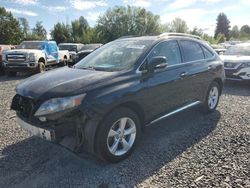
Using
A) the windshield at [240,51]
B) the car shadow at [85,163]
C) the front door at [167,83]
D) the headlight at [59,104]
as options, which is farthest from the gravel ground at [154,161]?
the windshield at [240,51]

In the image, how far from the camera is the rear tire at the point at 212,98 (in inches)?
231

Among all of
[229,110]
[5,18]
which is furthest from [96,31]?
[229,110]

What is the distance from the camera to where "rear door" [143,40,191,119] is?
4.27 m

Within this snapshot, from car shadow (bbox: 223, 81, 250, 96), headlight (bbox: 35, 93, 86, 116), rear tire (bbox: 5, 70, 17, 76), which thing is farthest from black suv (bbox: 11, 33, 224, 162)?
rear tire (bbox: 5, 70, 17, 76)

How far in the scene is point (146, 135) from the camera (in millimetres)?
4883

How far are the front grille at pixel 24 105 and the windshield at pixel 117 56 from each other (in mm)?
1171

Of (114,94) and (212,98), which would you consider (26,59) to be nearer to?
(212,98)

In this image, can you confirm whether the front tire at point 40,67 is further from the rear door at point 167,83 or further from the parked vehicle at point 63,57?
the rear door at point 167,83

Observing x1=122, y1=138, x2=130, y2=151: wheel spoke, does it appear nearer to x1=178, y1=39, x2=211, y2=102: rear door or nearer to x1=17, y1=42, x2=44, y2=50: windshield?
x1=178, y1=39, x2=211, y2=102: rear door

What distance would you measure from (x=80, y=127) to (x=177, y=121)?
2.71 meters

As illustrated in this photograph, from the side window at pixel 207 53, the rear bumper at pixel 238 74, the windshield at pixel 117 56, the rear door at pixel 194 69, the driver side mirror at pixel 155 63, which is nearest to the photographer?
the driver side mirror at pixel 155 63

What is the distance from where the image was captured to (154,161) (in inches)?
155

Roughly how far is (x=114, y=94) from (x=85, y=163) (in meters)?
1.12

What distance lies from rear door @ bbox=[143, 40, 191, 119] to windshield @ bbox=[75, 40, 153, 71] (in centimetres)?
25
